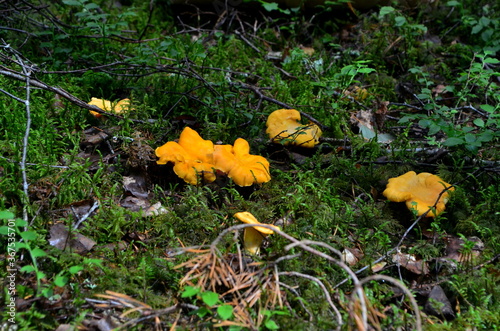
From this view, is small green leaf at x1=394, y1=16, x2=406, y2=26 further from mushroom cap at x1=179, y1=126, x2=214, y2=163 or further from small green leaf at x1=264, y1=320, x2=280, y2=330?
small green leaf at x1=264, y1=320, x2=280, y2=330

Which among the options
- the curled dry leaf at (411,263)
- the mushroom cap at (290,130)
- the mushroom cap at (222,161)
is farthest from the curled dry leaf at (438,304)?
the mushroom cap at (290,130)

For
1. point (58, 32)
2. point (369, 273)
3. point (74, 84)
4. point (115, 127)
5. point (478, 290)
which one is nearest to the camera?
point (478, 290)

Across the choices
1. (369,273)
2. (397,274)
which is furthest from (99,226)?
(397,274)

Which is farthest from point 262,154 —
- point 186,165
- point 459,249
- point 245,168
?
point 459,249

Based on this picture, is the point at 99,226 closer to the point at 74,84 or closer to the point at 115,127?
the point at 115,127

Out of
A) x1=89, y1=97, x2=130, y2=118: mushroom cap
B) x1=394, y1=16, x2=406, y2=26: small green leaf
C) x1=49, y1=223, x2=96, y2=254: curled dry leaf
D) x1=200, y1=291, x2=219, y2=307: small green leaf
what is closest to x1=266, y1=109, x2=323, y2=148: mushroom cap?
x1=89, y1=97, x2=130, y2=118: mushroom cap

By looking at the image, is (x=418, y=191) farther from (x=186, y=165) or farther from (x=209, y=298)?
(x=209, y=298)
